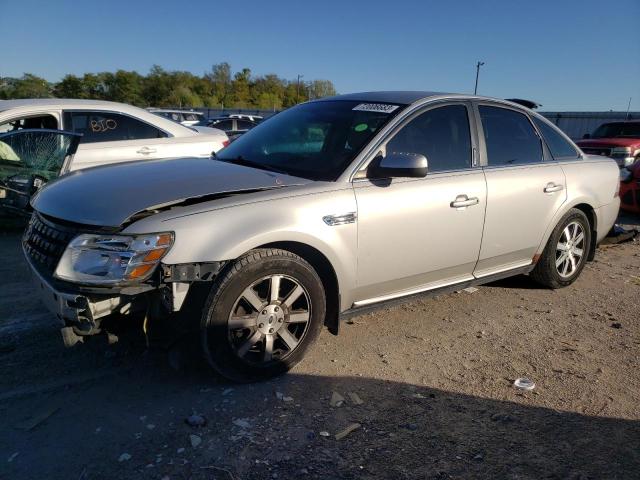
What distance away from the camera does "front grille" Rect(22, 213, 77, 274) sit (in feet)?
9.14

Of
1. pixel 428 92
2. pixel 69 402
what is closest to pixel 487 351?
pixel 428 92

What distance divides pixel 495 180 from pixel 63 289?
3.13 m

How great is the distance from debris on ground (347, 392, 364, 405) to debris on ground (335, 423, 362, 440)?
0.23m

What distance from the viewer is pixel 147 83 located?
85000 millimetres

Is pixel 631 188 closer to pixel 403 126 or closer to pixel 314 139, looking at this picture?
pixel 403 126

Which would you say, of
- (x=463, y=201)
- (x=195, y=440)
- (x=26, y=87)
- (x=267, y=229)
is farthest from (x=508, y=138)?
(x=26, y=87)

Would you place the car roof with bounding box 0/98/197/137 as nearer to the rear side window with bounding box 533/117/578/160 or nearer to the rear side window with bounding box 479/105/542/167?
the rear side window with bounding box 479/105/542/167

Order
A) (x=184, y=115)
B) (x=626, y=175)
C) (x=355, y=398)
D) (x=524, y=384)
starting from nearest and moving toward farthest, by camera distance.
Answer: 1. (x=355, y=398)
2. (x=524, y=384)
3. (x=626, y=175)
4. (x=184, y=115)

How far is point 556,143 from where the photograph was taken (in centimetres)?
491

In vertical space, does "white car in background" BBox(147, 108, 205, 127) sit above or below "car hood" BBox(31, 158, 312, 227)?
above

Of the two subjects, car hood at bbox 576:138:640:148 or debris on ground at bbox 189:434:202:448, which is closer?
debris on ground at bbox 189:434:202:448

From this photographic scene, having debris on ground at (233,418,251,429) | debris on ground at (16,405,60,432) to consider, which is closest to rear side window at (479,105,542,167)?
debris on ground at (233,418,251,429)

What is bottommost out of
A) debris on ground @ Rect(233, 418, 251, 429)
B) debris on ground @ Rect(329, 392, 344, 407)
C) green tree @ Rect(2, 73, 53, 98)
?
debris on ground @ Rect(329, 392, 344, 407)

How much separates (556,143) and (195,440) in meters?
4.17
